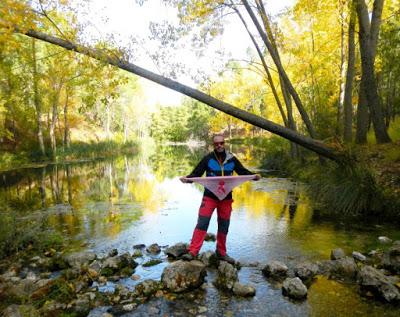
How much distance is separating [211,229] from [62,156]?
26.2 metres

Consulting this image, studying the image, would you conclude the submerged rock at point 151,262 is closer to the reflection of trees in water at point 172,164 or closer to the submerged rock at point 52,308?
the submerged rock at point 52,308

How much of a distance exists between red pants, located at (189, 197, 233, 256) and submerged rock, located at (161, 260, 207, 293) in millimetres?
597

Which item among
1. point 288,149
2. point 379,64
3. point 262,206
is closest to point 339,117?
point 379,64

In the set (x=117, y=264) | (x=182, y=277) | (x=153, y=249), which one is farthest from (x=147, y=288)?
(x=153, y=249)

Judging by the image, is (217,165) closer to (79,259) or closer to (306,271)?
(306,271)

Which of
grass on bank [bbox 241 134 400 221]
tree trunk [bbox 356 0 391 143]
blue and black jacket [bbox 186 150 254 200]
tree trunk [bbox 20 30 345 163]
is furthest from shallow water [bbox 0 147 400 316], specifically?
tree trunk [bbox 356 0 391 143]

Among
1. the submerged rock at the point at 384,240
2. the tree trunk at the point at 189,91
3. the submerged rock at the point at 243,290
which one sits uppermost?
the tree trunk at the point at 189,91

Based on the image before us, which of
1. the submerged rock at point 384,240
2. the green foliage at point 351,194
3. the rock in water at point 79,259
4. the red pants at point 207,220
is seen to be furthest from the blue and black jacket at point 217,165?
the green foliage at point 351,194

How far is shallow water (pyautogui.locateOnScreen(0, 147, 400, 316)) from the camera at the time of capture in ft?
14.3

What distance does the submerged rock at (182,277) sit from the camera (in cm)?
479

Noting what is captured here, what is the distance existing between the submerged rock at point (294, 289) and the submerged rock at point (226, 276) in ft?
2.45

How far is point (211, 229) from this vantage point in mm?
8477

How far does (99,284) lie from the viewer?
16.8ft

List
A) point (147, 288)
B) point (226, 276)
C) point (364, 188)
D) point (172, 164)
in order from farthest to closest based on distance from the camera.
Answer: point (172, 164), point (364, 188), point (226, 276), point (147, 288)
